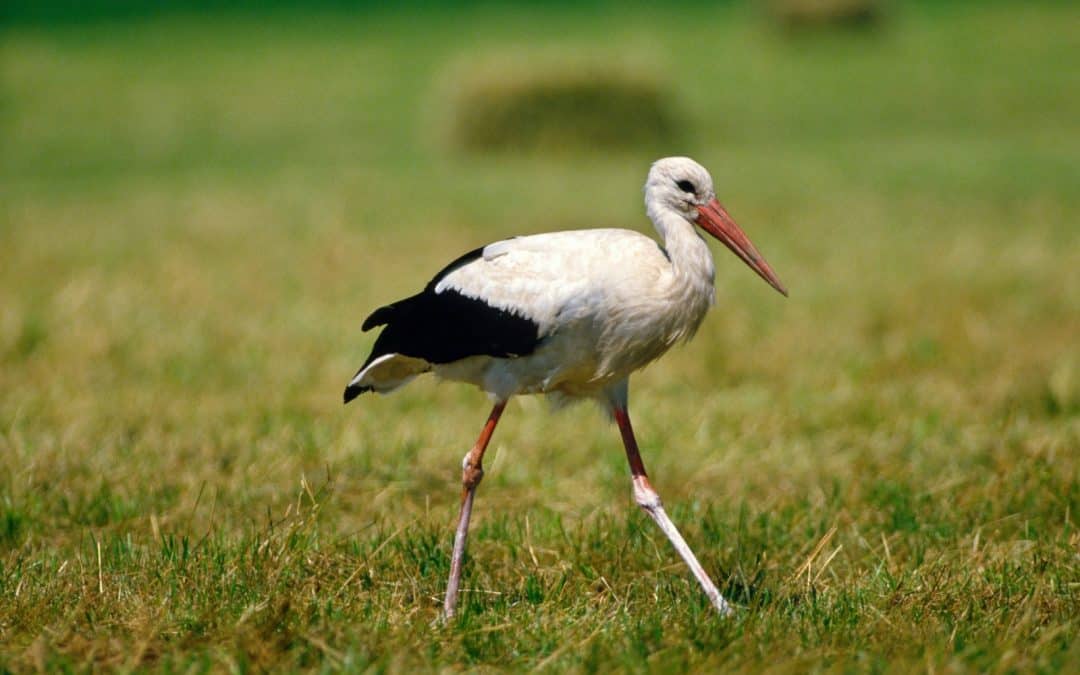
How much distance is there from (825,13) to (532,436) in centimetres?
2277

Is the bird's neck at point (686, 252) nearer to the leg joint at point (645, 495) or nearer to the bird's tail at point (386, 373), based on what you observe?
the leg joint at point (645, 495)

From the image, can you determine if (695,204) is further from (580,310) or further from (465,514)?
(465,514)

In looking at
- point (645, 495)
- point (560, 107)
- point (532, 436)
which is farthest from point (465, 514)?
point (560, 107)

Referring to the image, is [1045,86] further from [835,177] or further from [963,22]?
[835,177]

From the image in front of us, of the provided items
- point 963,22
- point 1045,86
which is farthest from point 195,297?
point 963,22

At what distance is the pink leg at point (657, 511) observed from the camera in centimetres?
462

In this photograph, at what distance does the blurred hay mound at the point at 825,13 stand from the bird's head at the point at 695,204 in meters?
24.2

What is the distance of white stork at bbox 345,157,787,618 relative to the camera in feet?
15.9

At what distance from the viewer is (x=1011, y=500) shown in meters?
5.76

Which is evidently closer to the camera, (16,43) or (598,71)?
(598,71)

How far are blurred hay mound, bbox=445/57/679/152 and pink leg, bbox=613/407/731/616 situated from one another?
48.5 ft

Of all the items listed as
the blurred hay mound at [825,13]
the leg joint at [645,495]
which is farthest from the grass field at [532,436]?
the blurred hay mound at [825,13]

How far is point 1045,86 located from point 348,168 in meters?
12.0

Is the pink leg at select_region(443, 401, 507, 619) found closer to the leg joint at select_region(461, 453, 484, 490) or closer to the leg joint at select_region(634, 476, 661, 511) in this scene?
the leg joint at select_region(461, 453, 484, 490)
